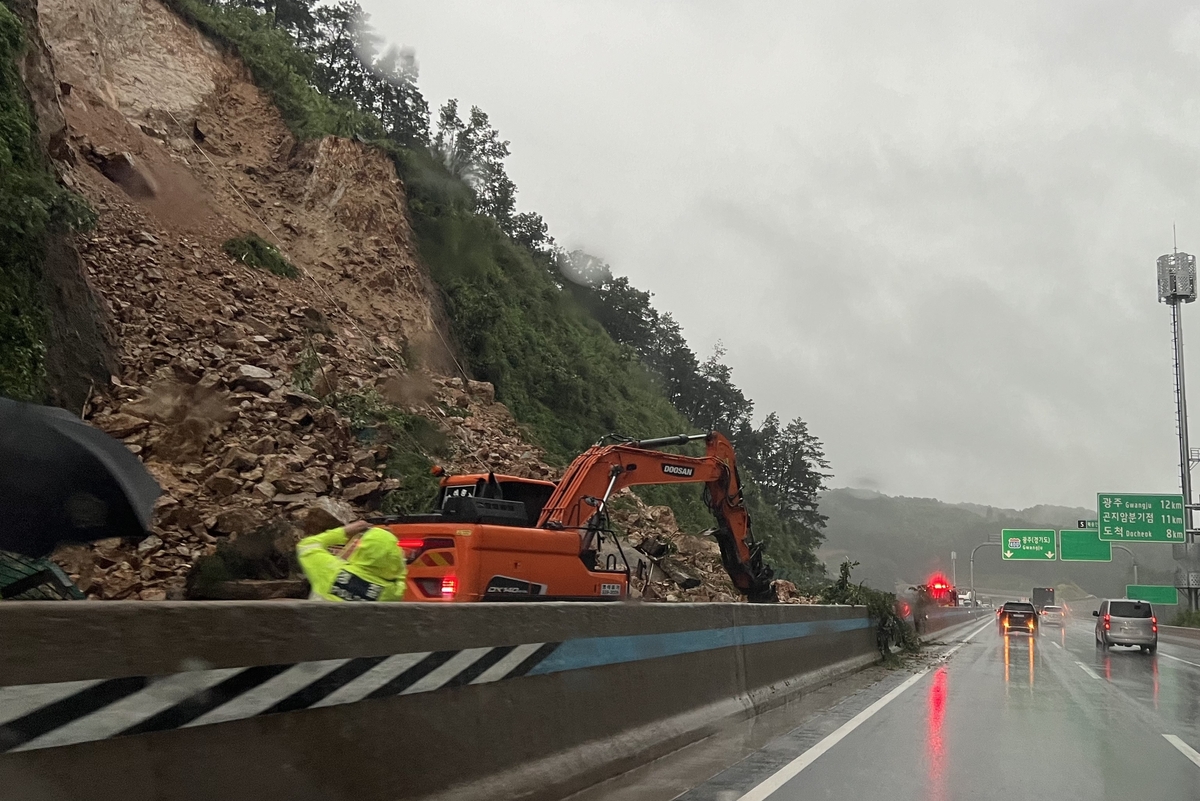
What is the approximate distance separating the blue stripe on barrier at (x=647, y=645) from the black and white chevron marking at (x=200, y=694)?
1.24 meters

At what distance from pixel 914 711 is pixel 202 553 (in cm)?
1152

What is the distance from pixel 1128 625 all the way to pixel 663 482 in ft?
64.0

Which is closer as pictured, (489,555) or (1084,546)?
(489,555)

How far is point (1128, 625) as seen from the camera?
2919cm

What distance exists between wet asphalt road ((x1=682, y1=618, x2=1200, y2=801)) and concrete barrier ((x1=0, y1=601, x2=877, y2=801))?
1087 millimetres

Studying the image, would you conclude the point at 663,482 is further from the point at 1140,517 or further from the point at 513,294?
the point at 1140,517

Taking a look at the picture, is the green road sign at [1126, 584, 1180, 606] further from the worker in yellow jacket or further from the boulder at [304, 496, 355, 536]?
the worker in yellow jacket

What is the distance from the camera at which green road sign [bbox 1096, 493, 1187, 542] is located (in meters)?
48.3

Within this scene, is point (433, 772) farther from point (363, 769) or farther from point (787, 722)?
point (787, 722)

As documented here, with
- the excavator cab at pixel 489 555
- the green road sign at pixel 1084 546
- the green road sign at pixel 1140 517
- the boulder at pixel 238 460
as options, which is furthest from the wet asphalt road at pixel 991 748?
the green road sign at pixel 1084 546

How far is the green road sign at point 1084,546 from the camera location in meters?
52.6

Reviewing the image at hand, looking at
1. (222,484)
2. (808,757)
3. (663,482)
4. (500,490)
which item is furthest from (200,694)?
(222,484)

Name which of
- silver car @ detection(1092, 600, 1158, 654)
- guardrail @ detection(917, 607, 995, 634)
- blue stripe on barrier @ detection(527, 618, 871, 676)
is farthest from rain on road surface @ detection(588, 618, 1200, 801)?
silver car @ detection(1092, 600, 1158, 654)

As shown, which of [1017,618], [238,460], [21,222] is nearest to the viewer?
[21,222]
